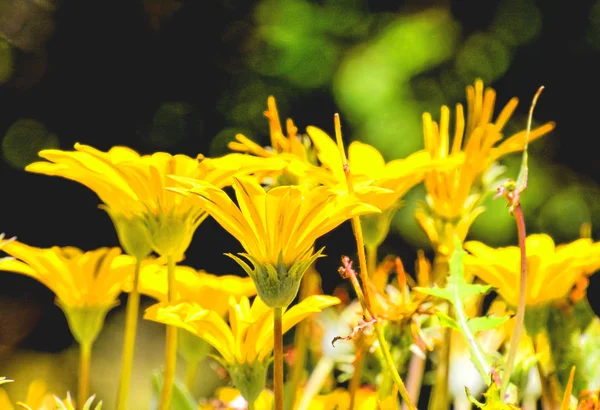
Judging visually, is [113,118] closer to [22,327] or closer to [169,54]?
[169,54]

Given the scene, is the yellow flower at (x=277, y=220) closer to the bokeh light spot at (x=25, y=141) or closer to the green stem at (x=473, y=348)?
the green stem at (x=473, y=348)

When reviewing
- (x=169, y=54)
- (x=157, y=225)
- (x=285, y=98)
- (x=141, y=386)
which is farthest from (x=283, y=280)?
(x=169, y=54)

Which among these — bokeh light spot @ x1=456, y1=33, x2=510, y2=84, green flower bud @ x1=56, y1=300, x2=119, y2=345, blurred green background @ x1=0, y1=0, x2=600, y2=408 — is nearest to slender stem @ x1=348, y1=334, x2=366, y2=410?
green flower bud @ x1=56, y1=300, x2=119, y2=345

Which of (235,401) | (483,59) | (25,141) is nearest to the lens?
(235,401)

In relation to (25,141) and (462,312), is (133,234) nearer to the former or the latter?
(462,312)

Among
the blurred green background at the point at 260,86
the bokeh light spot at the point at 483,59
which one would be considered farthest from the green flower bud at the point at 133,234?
Result: the bokeh light spot at the point at 483,59

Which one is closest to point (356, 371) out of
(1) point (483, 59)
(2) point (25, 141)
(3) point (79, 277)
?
(3) point (79, 277)
